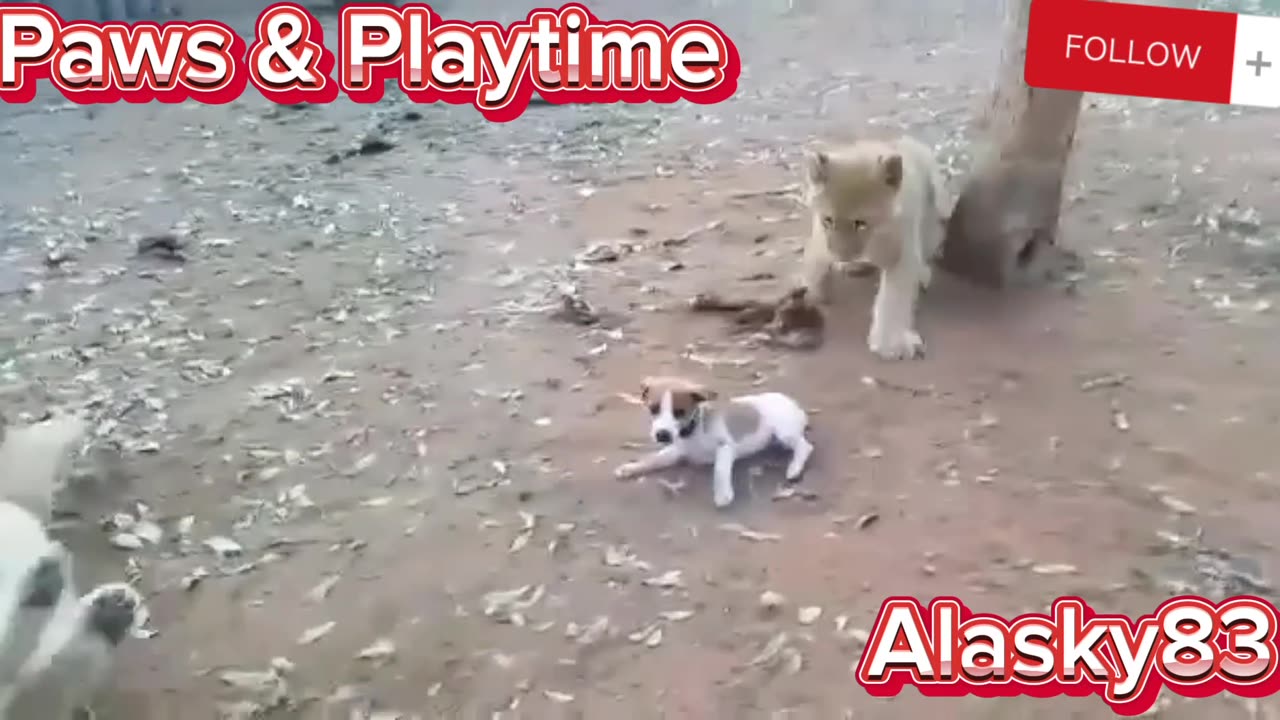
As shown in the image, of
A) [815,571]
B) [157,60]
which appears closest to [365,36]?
[157,60]

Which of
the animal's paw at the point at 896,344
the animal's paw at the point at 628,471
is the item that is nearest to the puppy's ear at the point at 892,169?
the animal's paw at the point at 896,344

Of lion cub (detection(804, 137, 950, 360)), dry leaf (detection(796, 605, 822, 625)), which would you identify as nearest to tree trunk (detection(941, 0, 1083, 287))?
lion cub (detection(804, 137, 950, 360))

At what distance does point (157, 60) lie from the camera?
1.44 m

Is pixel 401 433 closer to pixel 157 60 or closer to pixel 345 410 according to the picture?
pixel 345 410

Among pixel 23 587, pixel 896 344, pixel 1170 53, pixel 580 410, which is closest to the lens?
pixel 23 587

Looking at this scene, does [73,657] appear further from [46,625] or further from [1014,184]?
[1014,184]

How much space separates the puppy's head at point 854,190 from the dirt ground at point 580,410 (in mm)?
215

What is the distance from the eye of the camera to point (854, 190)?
170 centimetres

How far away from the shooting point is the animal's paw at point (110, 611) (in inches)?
42.1

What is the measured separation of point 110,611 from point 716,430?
736 mm

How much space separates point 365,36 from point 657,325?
67cm

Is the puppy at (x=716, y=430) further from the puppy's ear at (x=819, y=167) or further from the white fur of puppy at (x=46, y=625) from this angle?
the white fur of puppy at (x=46, y=625)

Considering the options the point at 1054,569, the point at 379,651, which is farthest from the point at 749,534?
the point at 379,651

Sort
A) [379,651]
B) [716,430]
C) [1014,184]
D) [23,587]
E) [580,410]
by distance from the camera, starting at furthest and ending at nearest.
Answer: [1014,184]
[580,410]
[716,430]
[379,651]
[23,587]
